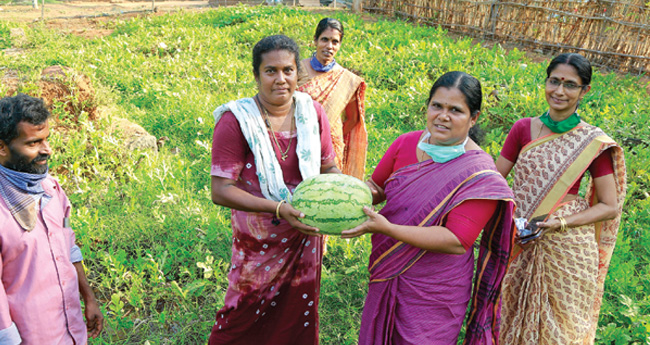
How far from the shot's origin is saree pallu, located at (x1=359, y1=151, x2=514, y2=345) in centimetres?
238

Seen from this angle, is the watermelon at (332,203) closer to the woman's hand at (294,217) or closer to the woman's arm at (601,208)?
the woman's hand at (294,217)

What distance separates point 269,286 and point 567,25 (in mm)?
10266

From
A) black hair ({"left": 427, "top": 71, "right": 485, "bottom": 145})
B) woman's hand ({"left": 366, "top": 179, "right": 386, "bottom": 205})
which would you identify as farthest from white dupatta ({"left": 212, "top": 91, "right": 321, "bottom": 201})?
black hair ({"left": 427, "top": 71, "right": 485, "bottom": 145})

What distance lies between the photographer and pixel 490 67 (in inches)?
357

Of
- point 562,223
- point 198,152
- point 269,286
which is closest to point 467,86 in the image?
point 562,223

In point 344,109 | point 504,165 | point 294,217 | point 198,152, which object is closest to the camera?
point 294,217

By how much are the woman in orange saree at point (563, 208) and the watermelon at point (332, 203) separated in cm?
131

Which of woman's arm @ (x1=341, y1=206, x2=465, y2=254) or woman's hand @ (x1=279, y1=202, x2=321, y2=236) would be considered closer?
woman's arm @ (x1=341, y1=206, x2=465, y2=254)

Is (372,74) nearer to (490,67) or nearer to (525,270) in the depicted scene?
(490,67)

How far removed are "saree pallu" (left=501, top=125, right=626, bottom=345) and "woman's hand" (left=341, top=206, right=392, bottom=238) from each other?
131 cm

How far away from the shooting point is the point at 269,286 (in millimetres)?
3080

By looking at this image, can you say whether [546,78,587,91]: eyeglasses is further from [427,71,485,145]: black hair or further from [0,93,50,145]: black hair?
[0,93,50,145]: black hair

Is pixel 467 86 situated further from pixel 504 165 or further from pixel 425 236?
pixel 504 165

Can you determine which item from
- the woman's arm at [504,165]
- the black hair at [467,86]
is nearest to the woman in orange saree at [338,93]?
the woman's arm at [504,165]
